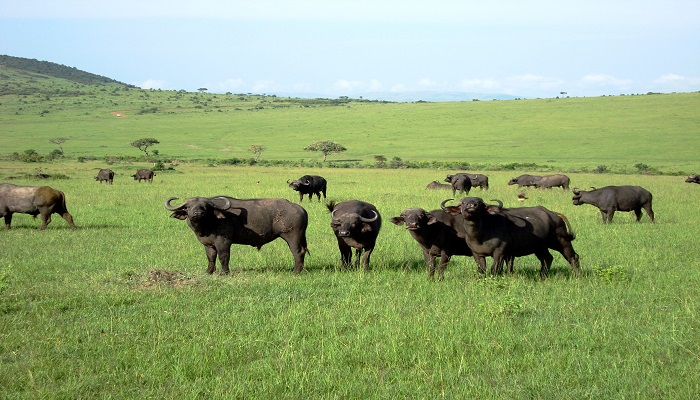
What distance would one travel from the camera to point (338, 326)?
855cm

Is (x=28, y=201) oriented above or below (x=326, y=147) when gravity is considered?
above

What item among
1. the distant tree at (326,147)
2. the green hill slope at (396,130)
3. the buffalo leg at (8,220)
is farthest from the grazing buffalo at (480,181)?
the distant tree at (326,147)

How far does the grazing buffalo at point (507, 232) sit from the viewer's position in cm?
1134

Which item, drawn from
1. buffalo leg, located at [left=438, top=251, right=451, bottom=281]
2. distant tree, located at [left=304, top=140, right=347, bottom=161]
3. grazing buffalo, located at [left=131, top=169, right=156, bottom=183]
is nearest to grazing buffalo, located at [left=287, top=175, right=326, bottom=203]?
grazing buffalo, located at [left=131, top=169, right=156, bottom=183]

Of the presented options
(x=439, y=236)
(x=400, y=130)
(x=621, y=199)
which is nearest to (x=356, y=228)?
(x=439, y=236)

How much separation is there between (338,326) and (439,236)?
3.82 metres

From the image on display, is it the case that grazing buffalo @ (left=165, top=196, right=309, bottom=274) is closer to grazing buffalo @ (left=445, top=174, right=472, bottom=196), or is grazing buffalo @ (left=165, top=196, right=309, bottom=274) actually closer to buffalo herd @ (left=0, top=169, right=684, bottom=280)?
buffalo herd @ (left=0, top=169, right=684, bottom=280)

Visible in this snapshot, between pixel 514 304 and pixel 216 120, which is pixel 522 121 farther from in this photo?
pixel 514 304

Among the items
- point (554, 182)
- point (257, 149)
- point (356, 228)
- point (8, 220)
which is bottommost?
point (257, 149)

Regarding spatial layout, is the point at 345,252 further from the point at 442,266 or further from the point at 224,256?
the point at 224,256

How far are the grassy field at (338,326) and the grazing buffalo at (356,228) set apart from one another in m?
0.41

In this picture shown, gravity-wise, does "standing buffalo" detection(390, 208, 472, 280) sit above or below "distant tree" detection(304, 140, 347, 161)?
above

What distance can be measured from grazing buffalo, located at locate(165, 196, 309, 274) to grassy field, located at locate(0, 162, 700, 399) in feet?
1.63

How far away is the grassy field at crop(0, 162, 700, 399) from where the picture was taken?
21.6 ft
